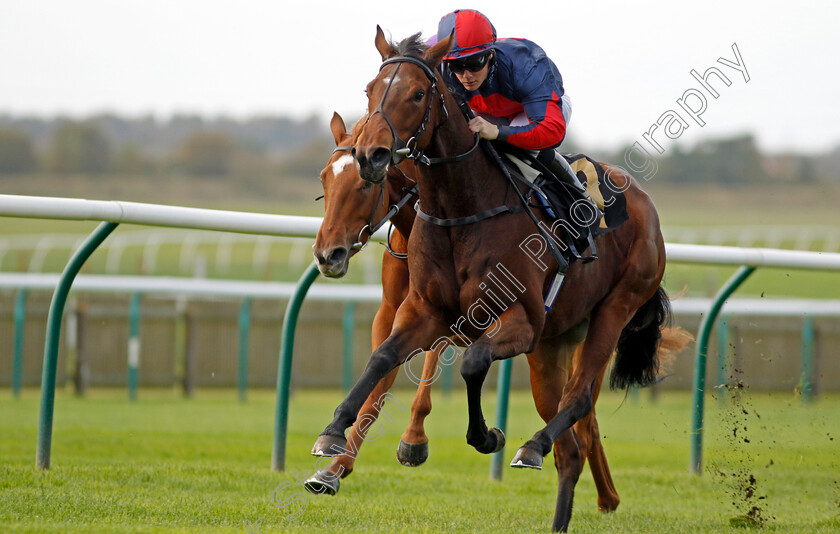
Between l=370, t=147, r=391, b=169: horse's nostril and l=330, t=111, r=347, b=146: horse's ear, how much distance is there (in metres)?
0.83

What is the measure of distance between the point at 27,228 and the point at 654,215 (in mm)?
36404

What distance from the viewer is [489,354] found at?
12.1 ft

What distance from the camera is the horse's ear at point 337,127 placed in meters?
4.14

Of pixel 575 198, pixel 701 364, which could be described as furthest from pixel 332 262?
pixel 701 364

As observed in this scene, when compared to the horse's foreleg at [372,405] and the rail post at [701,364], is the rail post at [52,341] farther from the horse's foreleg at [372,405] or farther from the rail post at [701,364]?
the rail post at [701,364]

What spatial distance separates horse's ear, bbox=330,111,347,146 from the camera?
4.14 metres

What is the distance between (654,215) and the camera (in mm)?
5086

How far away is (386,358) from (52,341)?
6.41 feet

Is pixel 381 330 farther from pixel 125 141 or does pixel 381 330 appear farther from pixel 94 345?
pixel 125 141

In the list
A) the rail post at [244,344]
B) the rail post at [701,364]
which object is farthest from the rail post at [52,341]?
the rail post at [244,344]

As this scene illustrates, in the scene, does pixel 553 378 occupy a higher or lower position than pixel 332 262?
lower

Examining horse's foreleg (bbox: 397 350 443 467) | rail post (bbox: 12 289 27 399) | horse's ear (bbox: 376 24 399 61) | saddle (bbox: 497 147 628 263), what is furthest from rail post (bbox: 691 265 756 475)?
rail post (bbox: 12 289 27 399)

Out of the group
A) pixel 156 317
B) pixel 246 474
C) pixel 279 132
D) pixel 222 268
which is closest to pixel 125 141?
pixel 279 132

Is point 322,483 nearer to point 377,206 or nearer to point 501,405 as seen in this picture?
point 377,206
